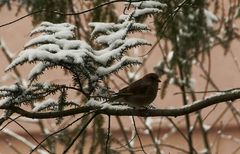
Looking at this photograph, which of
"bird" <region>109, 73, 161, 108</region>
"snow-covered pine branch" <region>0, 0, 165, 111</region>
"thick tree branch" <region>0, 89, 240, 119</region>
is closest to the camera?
"snow-covered pine branch" <region>0, 0, 165, 111</region>

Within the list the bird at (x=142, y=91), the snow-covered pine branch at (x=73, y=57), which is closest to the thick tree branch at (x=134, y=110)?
the snow-covered pine branch at (x=73, y=57)

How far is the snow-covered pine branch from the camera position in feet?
8.78

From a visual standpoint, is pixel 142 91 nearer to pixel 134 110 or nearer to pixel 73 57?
pixel 134 110

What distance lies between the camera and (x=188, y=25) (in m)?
5.30

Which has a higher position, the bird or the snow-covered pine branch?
the bird

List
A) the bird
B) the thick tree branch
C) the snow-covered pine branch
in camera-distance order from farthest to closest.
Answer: the bird < the thick tree branch < the snow-covered pine branch

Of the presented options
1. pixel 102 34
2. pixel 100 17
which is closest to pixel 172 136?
pixel 100 17

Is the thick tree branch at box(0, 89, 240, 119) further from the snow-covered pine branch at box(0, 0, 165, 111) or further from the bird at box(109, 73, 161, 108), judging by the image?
the bird at box(109, 73, 161, 108)

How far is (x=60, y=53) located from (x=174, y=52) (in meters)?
2.72

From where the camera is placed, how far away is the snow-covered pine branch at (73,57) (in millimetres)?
2676

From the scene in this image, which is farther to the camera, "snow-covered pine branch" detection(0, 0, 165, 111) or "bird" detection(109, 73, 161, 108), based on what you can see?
"bird" detection(109, 73, 161, 108)

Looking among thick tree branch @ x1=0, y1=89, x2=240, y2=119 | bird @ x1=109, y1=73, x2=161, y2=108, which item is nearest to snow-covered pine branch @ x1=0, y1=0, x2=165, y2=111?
thick tree branch @ x1=0, y1=89, x2=240, y2=119

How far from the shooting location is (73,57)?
8.79 feet

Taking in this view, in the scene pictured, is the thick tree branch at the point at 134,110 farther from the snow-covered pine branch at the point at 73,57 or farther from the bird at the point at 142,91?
the bird at the point at 142,91
